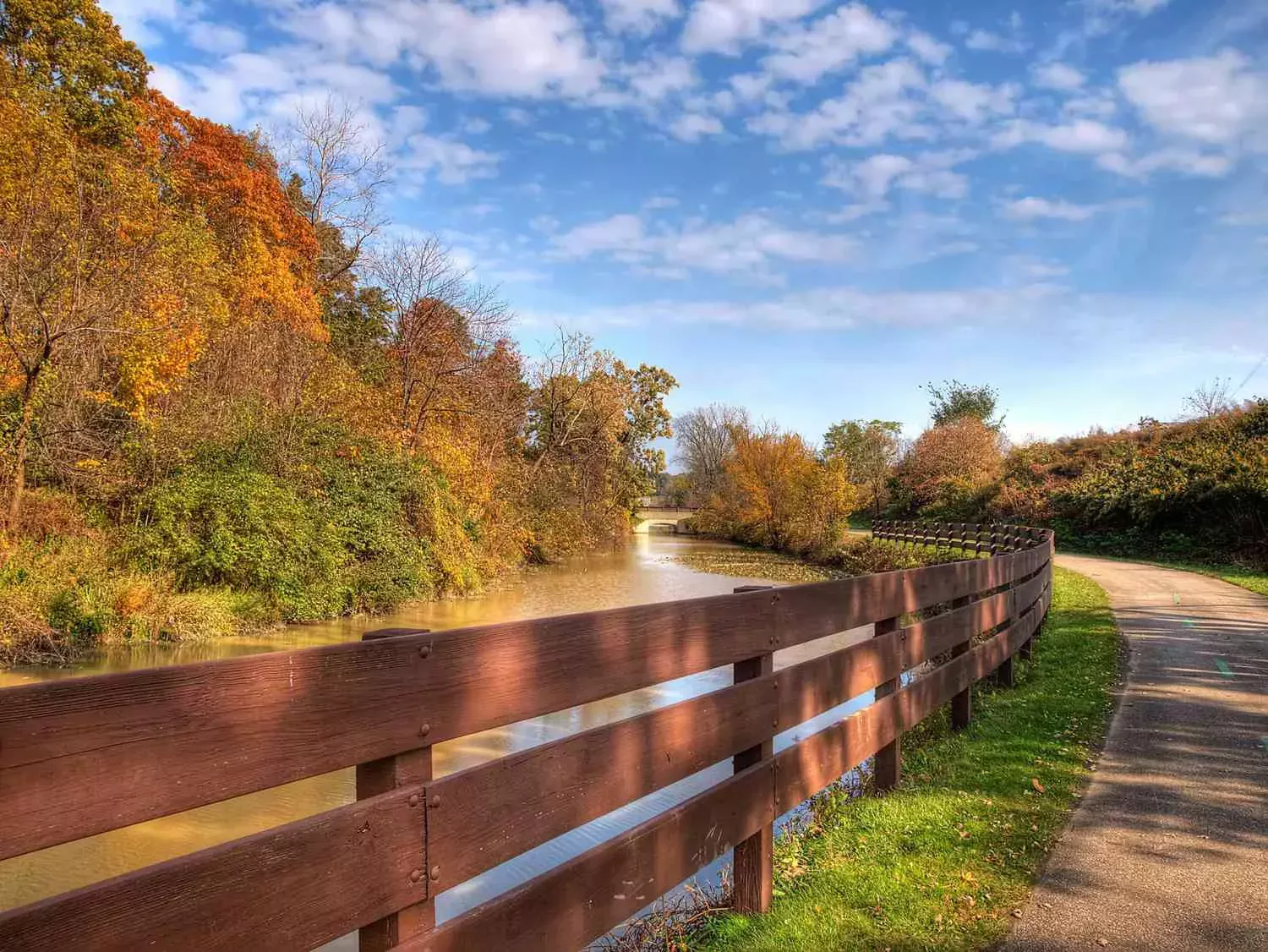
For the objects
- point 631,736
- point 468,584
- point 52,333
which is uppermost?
point 52,333

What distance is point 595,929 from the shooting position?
2.52 meters

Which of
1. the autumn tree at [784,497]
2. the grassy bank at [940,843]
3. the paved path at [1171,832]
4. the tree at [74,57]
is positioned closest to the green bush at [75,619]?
the grassy bank at [940,843]

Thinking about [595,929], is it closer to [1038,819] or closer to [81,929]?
[81,929]

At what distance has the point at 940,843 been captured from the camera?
4090 mm

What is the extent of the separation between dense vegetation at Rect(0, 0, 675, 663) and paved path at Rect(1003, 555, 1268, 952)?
13323 millimetres

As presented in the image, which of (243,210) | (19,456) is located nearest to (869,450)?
(243,210)

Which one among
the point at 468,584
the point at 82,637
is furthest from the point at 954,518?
the point at 82,637

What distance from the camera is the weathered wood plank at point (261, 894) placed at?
135 cm

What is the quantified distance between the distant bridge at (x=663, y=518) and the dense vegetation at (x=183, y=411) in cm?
3035

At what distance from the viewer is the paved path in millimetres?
3178

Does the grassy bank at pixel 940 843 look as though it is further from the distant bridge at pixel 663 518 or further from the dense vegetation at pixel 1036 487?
the distant bridge at pixel 663 518

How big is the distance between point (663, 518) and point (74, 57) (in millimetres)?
65182

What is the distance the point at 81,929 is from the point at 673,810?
193cm

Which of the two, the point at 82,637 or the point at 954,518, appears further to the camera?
the point at 954,518
